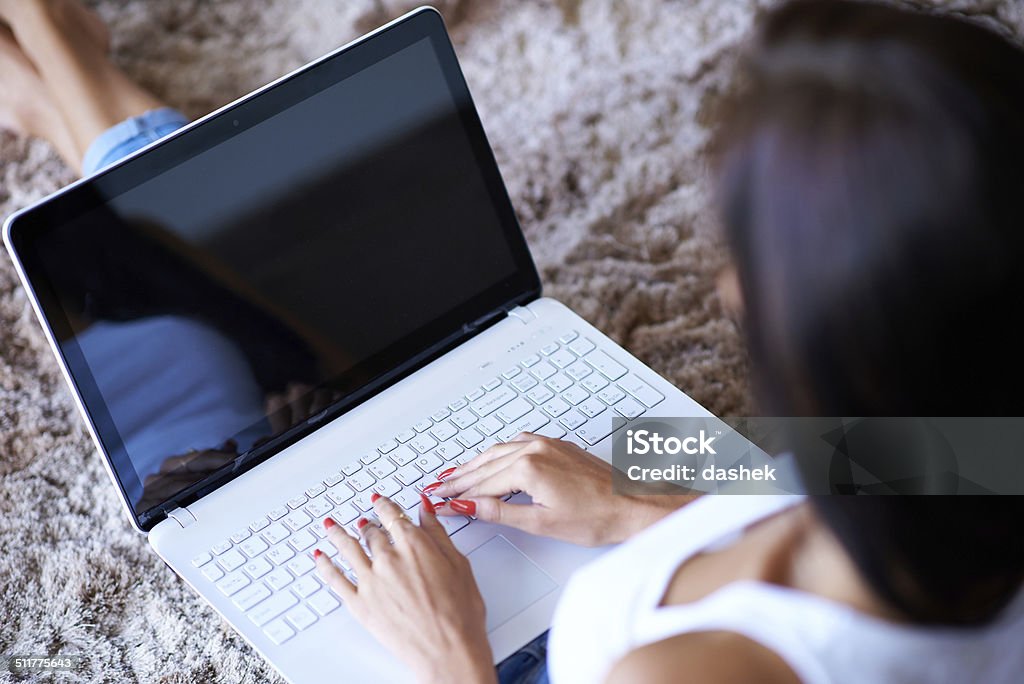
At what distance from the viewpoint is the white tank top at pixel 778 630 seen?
1.84ft

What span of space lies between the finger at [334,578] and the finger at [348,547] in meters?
0.01

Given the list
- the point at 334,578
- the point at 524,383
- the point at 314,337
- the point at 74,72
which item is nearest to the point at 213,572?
the point at 334,578

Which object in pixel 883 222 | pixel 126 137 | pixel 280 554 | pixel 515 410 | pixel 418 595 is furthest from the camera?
pixel 126 137

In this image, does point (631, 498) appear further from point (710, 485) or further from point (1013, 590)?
point (1013, 590)

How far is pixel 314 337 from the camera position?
37.4 inches

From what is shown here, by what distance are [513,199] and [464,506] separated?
59 centimetres

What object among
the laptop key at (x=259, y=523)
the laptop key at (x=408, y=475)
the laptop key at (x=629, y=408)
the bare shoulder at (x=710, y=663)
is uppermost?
the bare shoulder at (x=710, y=663)

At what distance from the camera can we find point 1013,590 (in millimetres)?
583

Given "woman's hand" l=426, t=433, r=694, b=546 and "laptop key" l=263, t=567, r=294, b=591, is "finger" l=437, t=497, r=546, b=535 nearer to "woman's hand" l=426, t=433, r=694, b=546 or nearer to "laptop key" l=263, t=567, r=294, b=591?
"woman's hand" l=426, t=433, r=694, b=546

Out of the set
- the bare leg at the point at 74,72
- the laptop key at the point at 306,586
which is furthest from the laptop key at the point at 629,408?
the bare leg at the point at 74,72

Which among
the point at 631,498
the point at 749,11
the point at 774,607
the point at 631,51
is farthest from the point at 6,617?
the point at 749,11

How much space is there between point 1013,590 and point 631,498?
1.09 ft

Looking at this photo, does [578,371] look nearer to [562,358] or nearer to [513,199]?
[562,358]

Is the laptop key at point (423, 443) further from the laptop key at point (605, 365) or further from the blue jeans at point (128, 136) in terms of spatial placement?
the blue jeans at point (128, 136)
